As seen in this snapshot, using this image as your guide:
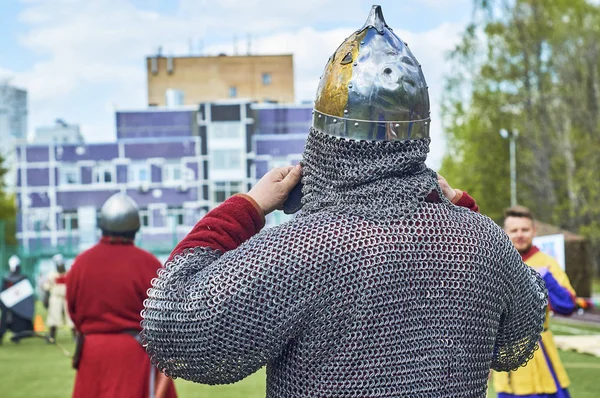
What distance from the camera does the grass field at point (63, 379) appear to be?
35.3 feet

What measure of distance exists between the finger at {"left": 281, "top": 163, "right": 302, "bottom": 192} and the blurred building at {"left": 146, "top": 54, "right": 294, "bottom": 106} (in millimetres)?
76841

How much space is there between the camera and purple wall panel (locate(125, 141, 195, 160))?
69.6m

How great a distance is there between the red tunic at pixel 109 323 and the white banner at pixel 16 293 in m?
13.9

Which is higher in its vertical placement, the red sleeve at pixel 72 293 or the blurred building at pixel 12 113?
the blurred building at pixel 12 113

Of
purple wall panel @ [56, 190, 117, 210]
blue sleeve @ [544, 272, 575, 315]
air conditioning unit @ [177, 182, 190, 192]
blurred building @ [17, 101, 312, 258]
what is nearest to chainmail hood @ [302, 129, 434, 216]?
blue sleeve @ [544, 272, 575, 315]

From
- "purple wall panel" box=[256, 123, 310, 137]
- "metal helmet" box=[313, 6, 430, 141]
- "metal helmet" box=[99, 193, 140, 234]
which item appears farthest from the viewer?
"purple wall panel" box=[256, 123, 310, 137]

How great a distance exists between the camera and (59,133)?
240 ft

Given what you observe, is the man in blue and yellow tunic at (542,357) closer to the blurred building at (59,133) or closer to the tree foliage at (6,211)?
the blurred building at (59,133)

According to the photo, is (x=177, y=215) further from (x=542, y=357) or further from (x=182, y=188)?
(x=542, y=357)

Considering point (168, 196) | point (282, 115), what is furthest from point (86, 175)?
point (282, 115)

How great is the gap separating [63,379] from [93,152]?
58.8 m

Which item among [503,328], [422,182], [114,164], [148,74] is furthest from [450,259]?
[148,74]

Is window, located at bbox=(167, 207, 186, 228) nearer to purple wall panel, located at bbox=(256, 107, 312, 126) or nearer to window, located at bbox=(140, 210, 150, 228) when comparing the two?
window, located at bbox=(140, 210, 150, 228)

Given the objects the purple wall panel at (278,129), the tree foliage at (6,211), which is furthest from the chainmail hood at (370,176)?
the tree foliage at (6,211)
